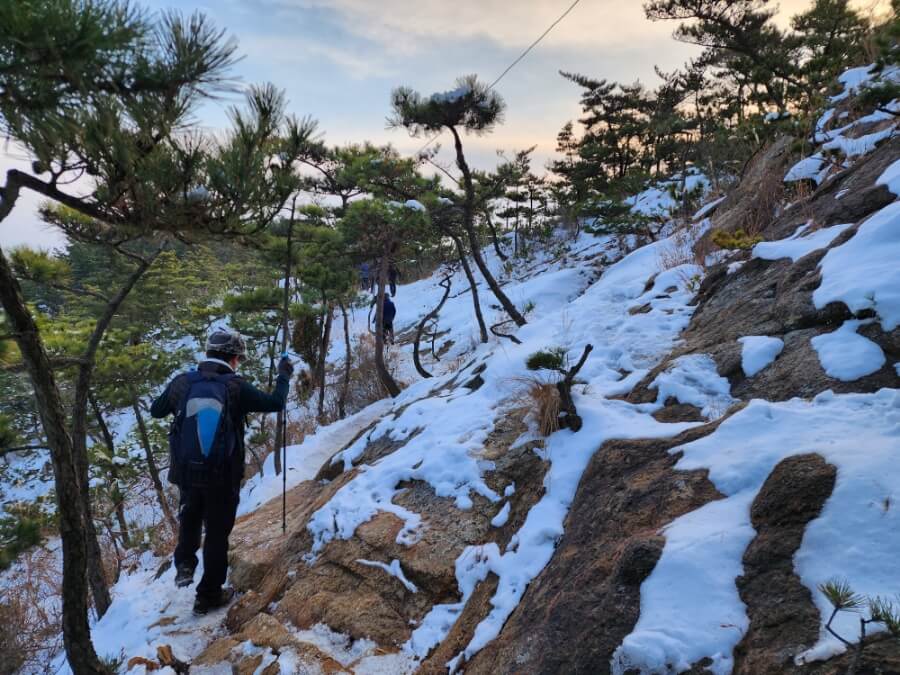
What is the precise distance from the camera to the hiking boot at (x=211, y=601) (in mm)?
3520

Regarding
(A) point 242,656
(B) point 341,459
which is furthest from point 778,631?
(B) point 341,459

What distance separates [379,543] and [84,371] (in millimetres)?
2872

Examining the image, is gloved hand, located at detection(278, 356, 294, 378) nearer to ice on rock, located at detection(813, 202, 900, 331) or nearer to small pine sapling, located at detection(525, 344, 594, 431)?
small pine sapling, located at detection(525, 344, 594, 431)

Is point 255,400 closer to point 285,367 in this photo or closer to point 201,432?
point 201,432

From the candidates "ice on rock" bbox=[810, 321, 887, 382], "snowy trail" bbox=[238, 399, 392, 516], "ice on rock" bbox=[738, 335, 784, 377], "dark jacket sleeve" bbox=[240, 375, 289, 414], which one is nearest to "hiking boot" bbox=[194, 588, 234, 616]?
"dark jacket sleeve" bbox=[240, 375, 289, 414]

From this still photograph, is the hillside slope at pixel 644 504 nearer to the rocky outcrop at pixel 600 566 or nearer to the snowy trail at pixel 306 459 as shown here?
the rocky outcrop at pixel 600 566

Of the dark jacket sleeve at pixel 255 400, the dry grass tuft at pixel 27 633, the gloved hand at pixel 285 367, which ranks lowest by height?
the dry grass tuft at pixel 27 633

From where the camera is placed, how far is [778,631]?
1.40 metres

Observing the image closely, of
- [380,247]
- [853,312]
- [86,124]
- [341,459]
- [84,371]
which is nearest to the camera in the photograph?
[86,124]

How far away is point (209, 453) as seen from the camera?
3359 mm

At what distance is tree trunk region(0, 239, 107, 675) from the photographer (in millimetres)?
2248

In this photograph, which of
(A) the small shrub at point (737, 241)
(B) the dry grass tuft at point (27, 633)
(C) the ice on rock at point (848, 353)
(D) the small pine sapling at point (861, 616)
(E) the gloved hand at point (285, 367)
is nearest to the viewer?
(D) the small pine sapling at point (861, 616)

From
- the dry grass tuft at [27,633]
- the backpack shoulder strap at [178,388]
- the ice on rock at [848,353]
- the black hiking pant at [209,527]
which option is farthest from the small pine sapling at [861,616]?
the dry grass tuft at [27,633]

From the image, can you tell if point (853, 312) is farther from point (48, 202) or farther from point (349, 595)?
point (48, 202)
